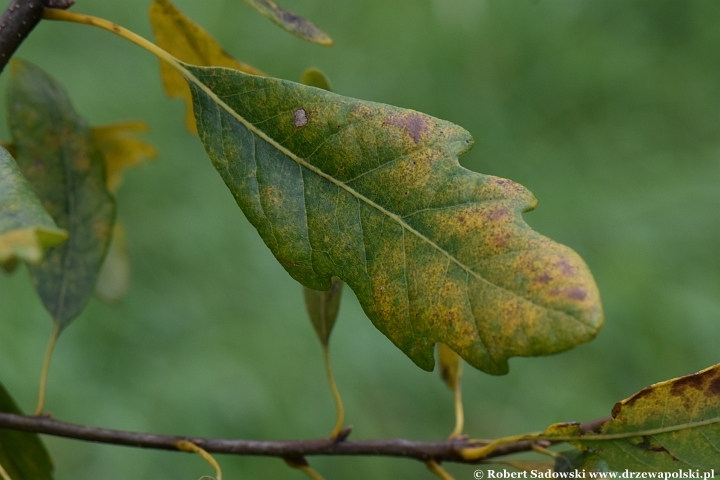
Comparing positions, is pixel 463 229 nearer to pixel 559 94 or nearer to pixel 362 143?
pixel 362 143

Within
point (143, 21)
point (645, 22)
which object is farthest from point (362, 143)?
point (645, 22)

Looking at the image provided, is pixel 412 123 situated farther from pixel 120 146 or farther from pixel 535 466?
pixel 120 146

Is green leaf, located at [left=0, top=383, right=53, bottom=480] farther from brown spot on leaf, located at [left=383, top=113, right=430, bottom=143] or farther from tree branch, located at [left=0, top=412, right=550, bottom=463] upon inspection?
brown spot on leaf, located at [left=383, top=113, right=430, bottom=143]

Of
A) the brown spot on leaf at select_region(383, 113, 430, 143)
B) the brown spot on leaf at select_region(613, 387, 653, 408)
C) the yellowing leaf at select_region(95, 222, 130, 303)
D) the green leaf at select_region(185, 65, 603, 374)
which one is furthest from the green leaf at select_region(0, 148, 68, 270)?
the yellowing leaf at select_region(95, 222, 130, 303)

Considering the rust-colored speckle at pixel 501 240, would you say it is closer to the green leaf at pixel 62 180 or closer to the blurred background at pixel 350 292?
the green leaf at pixel 62 180

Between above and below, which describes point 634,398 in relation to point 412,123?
below

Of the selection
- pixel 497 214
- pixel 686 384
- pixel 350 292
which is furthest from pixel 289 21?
pixel 350 292
